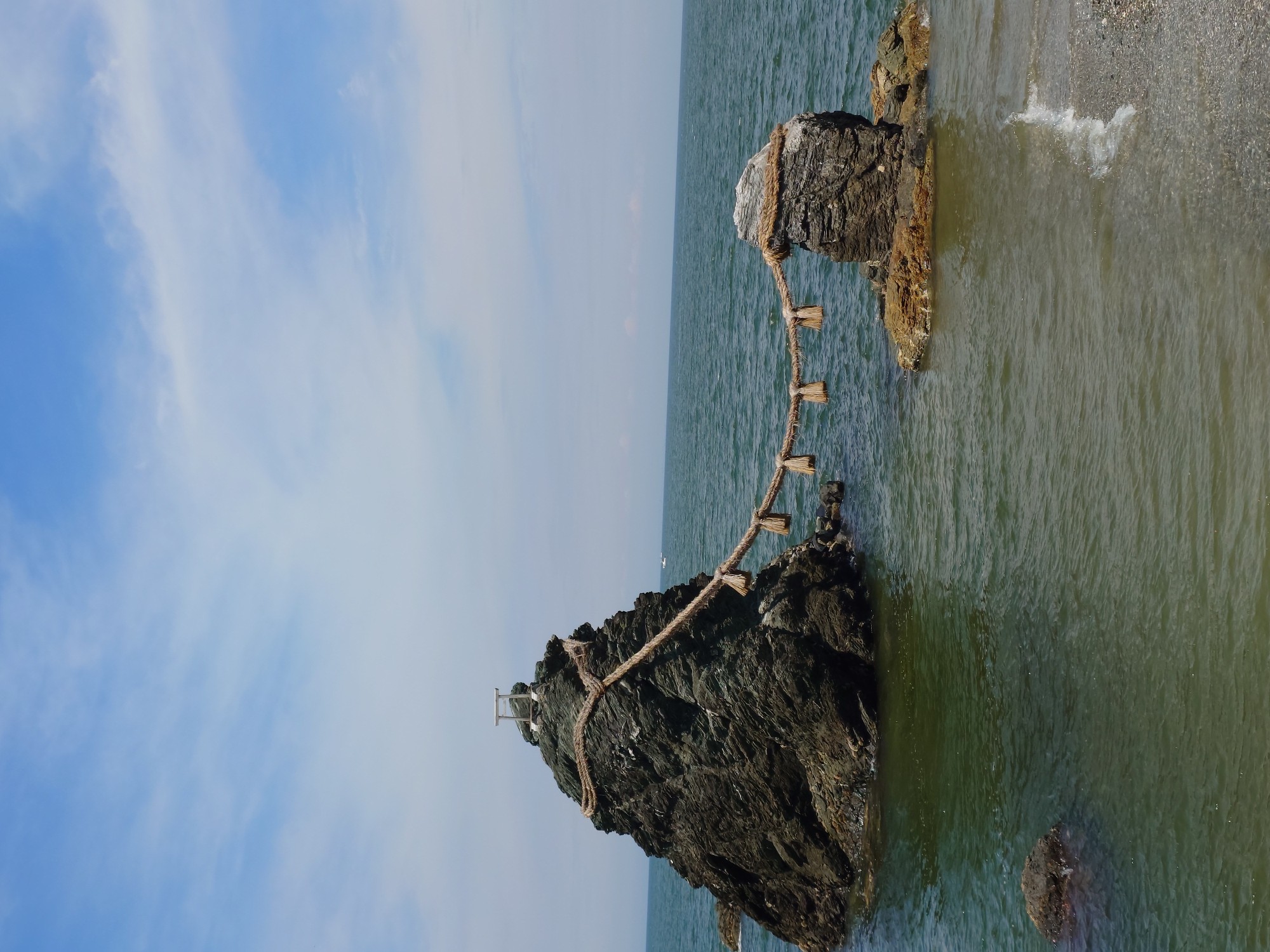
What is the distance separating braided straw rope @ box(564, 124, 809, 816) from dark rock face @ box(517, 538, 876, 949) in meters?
0.19

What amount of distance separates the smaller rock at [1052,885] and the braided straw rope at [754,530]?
6.13 meters

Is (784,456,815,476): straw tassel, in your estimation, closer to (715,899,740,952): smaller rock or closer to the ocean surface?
the ocean surface

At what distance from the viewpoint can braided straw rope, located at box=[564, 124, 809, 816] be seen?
1530 centimetres

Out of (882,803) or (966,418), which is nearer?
(966,418)

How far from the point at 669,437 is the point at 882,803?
1712 inches

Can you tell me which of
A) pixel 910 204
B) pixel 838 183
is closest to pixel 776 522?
pixel 910 204

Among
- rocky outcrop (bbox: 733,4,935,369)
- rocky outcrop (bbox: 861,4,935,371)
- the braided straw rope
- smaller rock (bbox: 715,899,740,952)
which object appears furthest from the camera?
smaller rock (bbox: 715,899,740,952)

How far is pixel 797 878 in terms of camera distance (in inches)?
663

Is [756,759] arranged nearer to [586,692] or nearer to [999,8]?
[586,692]

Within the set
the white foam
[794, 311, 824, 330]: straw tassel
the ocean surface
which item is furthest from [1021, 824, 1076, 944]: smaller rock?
[794, 311, 824, 330]: straw tassel

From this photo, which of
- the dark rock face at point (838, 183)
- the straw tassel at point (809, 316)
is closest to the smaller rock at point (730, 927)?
the straw tassel at point (809, 316)

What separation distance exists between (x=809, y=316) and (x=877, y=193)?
6.95 feet

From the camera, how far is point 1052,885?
9.94 meters

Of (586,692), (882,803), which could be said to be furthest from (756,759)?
(586,692)
